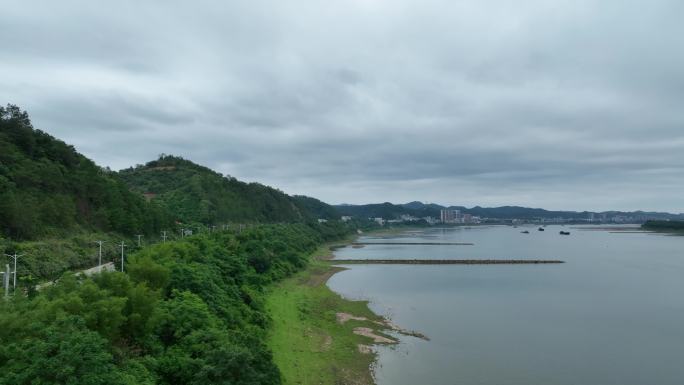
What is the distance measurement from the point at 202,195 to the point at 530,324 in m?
64.9

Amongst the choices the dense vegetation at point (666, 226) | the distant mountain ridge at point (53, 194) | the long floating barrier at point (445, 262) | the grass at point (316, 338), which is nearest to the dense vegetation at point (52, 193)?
the distant mountain ridge at point (53, 194)

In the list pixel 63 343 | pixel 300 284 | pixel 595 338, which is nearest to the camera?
pixel 63 343

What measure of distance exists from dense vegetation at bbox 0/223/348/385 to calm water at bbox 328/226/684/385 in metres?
7.72

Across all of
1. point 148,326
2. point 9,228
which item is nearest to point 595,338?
point 148,326

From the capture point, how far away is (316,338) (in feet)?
85.6

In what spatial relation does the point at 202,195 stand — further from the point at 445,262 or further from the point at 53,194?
the point at 53,194

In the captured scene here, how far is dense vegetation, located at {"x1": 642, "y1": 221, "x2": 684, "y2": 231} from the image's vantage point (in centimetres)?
16062

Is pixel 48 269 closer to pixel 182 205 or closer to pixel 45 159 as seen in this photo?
pixel 45 159

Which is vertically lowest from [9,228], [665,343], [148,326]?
[665,343]

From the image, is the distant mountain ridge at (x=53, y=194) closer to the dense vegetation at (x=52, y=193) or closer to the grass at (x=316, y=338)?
the dense vegetation at (x=52, y=193)

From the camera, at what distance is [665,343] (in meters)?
26.7

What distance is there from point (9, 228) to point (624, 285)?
5302cm

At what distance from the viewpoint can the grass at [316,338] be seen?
2055 cm

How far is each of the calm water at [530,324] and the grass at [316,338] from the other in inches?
58.1
